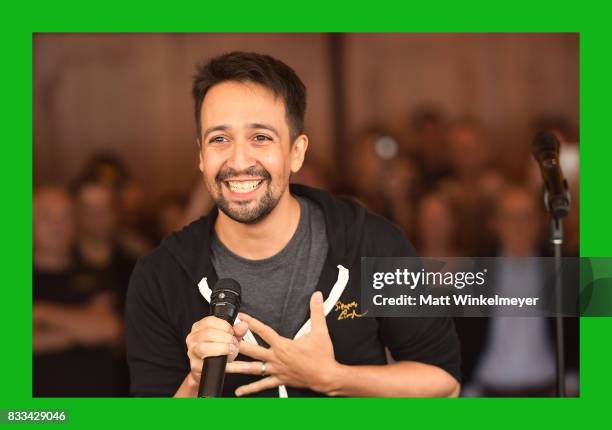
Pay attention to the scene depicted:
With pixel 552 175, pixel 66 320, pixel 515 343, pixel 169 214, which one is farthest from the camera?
pixel 169 214

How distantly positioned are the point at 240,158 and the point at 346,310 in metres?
0.43

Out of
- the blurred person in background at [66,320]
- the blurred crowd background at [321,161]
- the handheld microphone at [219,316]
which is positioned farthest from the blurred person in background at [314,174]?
the handheld microphone at [219,316]

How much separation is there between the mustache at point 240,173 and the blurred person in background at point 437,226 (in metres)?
0.60

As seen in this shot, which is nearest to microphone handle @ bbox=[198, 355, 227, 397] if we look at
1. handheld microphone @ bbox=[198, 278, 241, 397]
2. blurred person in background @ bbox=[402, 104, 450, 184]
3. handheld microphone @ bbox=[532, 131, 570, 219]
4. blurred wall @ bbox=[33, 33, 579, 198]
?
handheld microphone @ bbox=[198, 278, 241, 397]

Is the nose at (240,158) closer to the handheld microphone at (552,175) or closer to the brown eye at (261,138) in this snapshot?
the brown eye at (261,138)

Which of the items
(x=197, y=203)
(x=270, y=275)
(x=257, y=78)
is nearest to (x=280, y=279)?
(x=270, y=275)

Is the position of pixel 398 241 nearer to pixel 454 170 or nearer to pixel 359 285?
pixel 359 285

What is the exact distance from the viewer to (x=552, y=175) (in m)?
1.75

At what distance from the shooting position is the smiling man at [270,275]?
182 cm

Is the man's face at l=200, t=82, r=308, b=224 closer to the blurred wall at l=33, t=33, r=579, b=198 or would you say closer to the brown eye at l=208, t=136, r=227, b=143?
the brown eye at l=208, t=136, r=227, b=143

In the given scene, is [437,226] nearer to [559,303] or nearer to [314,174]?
→ [314,174]

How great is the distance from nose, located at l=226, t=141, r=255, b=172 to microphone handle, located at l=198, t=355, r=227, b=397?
0.57 metres

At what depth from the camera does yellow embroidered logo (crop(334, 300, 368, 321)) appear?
1877mm

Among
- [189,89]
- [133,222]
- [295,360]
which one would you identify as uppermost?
[189,89]
